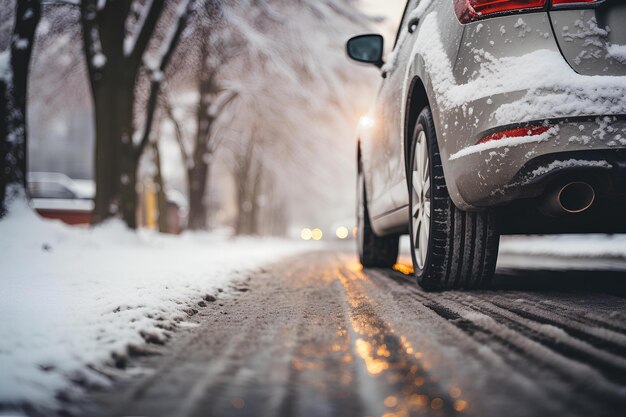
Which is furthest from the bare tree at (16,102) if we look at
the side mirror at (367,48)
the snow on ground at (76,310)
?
the side mirror at (367,48)

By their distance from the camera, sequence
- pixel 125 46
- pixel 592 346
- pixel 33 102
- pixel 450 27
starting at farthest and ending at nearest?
pixel 33 102 → pixel 125 46 → pixel 450 27 → pixel 592 346

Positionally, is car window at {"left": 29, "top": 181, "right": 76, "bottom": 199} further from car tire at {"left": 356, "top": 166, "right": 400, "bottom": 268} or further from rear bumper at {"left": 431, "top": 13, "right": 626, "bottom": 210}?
rear bumper at {"left": 431, "top": 13, "right": 626, "bottom": 210}

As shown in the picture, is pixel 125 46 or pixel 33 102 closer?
pixel 125 46

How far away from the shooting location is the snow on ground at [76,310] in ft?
4.40

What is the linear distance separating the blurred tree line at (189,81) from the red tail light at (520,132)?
5.25 metres

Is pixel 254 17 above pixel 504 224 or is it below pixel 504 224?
above

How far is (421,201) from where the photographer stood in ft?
9.38

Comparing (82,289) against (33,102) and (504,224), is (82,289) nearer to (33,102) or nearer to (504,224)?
(504,224)

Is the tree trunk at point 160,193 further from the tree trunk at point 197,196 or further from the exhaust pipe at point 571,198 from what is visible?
the exhaust pipe at point 571,198

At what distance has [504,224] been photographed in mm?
2537

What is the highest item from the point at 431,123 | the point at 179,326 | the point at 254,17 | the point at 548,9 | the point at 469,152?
the point at 254,17

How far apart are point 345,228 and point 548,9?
3589 cm

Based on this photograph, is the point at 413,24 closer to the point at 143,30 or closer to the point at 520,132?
the point at 520,132

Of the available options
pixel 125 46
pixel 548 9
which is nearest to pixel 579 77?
pixel 548 9
